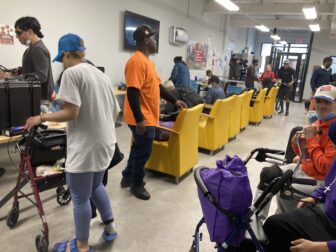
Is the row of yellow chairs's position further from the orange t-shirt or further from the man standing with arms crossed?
the man standing with arms crossed

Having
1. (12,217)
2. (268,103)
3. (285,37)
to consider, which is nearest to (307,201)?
(12,217)

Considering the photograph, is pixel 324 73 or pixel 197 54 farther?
pixel 197 54

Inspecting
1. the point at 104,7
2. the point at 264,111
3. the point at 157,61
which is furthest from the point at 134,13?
the point at 264,111

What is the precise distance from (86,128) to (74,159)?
0.18 meters

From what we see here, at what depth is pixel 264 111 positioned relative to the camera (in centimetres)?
730

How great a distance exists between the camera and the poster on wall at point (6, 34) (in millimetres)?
3783

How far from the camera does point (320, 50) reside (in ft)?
39.3

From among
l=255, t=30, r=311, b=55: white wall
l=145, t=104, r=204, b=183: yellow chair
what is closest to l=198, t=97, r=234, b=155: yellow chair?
l=145, t=104, r=204, b=183: yellow chair

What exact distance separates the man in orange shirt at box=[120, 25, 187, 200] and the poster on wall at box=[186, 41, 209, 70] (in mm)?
6017

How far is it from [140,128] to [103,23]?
141 inches

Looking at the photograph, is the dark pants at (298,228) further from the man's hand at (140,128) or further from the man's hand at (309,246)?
the man's hand at (140,128)

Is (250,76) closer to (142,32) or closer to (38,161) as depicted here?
(142,32)

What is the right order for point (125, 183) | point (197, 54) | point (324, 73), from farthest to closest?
point (197, 54) < point (324, 73) < point (125, 183)

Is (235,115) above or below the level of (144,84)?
below
